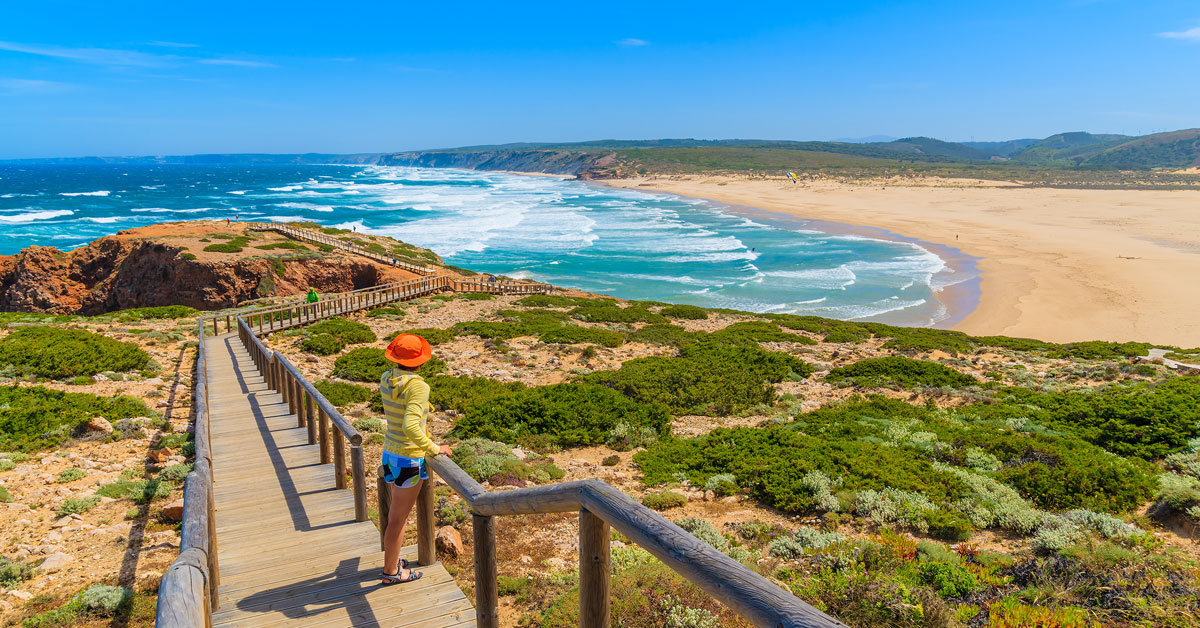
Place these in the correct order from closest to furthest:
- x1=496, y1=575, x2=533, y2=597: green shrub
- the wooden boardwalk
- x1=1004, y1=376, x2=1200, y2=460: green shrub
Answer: the wooden boardwalk, x1=496, y1=575, x2=533, y2=597: green shrub, x1=1004, y1=376, x2=1200, y2=460: green shrub

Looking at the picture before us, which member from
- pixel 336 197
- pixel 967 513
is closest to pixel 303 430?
pixel 967 513

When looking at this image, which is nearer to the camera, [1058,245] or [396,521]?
[396,521]

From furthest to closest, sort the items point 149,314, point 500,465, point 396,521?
point 149,314, point 500,465, point 396,521

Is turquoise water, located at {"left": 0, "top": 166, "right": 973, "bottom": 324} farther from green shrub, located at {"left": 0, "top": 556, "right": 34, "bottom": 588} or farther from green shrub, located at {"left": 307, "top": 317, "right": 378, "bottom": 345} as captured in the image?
green shrub, located at {"left": 0, "top": 556, "right": 34, "bottom": 588}

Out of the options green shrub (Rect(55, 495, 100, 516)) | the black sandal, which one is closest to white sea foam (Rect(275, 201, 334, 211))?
green shrub (Rect(55, 495, 100, 516))

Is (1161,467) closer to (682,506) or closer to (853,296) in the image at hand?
(682,506)

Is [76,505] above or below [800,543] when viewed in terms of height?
above

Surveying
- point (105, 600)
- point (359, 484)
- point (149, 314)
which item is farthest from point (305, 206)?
point (359, 484)

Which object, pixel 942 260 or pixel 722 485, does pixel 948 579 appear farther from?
pixel 942 260
